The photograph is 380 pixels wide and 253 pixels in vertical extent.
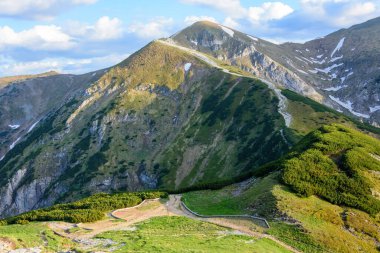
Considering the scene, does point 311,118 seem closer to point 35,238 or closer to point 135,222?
point 135,222

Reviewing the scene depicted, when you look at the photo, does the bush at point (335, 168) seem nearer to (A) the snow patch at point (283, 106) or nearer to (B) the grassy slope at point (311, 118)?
(B) the grassy slope at point (311, 118)

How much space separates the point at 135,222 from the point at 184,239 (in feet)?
36.8

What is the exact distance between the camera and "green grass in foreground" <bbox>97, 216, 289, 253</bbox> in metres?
38.5

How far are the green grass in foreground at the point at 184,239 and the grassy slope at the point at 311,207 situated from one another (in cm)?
484

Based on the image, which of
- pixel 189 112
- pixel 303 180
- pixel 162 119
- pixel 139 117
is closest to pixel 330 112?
pixel 189 112

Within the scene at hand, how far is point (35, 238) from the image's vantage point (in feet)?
135

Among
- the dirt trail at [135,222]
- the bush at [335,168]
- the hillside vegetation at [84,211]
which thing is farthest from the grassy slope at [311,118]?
the hillside vegetation at [84,211]

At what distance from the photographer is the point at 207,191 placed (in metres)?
70.1

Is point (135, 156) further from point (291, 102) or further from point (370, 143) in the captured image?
point (370, 143)

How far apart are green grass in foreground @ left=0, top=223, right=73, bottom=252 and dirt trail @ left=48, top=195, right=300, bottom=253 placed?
1658 millimetres

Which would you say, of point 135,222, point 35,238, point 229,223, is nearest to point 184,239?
point 229,223

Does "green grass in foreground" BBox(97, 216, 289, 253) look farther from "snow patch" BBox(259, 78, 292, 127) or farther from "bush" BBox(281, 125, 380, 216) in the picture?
"snow patch" BBox(259, 78, 292, 127)

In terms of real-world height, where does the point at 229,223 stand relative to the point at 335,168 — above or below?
below

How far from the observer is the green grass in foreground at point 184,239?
38.5 m
